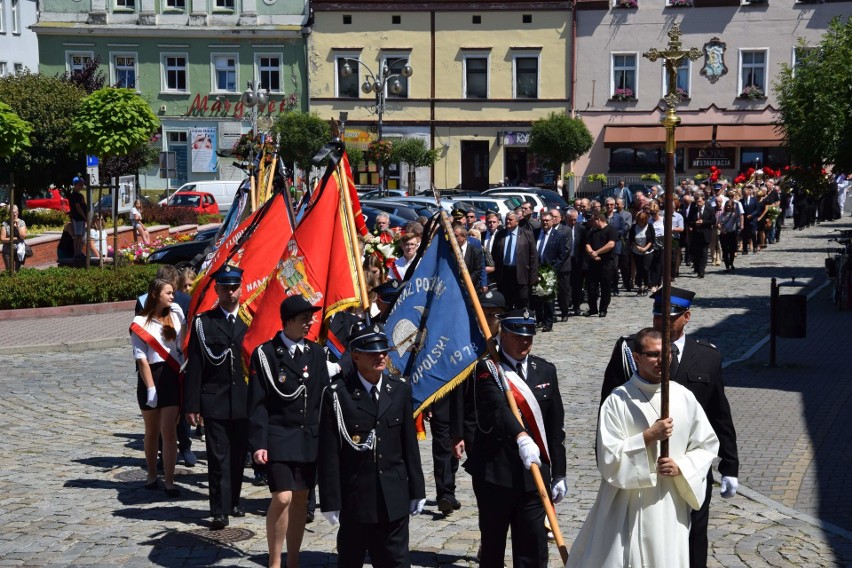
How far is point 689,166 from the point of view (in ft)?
177

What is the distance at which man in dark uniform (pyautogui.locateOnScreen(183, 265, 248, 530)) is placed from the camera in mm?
9062

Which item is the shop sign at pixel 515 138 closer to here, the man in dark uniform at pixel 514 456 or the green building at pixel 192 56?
the green building at pixel 192 56

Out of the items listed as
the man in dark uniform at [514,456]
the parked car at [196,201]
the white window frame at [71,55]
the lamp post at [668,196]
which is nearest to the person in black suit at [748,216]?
the parked car at [196,201]

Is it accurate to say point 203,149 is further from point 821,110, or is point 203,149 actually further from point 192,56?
point 821,110

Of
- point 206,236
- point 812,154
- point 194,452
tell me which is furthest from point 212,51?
point 194,452

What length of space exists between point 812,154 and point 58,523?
59.2ft

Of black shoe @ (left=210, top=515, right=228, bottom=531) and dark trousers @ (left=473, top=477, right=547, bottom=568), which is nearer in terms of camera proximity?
dark trousers @ (left=473, top=477, right=547, bottom=568)

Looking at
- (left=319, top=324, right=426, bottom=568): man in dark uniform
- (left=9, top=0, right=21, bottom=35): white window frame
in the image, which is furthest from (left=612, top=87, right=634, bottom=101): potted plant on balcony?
(left=319, top=324, right=426, bottom=568): man in dark uniform

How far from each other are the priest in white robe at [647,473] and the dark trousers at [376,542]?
121 cm

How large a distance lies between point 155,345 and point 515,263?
9421mm

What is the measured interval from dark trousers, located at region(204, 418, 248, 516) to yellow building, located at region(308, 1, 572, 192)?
45418 millimetres

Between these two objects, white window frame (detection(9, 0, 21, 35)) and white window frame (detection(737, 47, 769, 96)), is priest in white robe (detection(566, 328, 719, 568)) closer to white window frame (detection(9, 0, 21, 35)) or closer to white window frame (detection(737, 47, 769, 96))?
white window frame (detection(737, 47, 769, 96))

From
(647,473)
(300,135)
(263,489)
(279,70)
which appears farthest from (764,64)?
(647,473)

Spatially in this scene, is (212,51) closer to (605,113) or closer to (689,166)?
(605,113)
